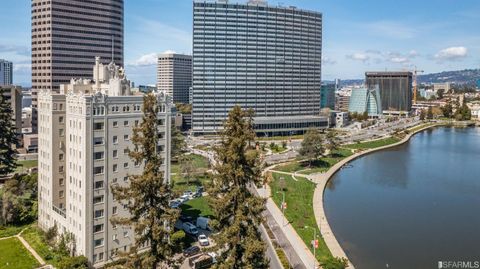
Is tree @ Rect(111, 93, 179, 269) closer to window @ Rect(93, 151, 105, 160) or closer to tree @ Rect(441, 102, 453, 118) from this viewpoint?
window @ Rect(93, 151, 105, 160)

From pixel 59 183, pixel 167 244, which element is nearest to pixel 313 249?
pixel 167 244

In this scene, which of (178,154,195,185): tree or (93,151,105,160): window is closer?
(93,151,105,160): window

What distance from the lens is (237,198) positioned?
823 inches

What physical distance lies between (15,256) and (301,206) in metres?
28.7

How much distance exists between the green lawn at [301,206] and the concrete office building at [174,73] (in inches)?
5085

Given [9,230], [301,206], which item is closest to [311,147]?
[301,206]

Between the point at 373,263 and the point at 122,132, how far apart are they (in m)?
22.6

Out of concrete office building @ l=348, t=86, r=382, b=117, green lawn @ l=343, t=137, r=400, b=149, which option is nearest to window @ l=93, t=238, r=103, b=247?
green lawn @ l=343, t=137, r=400, b=149

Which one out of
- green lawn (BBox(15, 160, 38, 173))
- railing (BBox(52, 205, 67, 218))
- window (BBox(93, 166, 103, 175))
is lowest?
green lawn (BBox(15, 160, 38, 173))

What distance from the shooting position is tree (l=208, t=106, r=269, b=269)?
67.5 ft

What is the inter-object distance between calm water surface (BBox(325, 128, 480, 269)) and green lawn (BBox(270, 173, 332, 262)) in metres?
2.45

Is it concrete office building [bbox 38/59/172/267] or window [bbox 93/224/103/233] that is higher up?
concrete office building [bbox 38/59/172/267]

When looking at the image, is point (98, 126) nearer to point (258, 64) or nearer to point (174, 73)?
point (258, 64)

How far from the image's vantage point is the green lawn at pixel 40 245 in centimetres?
3375
